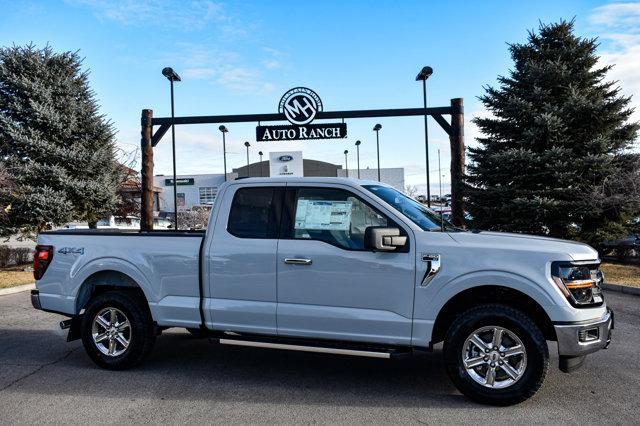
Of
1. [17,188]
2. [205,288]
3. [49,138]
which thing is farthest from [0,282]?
[205,288]

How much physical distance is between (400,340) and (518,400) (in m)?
1.08

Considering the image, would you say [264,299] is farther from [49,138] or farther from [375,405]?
[49,138]

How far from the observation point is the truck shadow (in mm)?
4762

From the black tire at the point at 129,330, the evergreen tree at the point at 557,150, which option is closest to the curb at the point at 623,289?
the evergreen tree at the point at 557,150

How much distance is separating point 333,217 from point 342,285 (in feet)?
2.15

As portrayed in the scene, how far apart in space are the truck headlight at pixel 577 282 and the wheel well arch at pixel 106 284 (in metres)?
4.09

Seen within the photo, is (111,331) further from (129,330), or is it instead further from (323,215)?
(323,215)

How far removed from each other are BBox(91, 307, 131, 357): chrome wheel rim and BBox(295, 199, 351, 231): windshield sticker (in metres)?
2.21

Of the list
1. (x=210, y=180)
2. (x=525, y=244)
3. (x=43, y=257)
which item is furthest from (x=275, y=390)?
(x=210, y=180)

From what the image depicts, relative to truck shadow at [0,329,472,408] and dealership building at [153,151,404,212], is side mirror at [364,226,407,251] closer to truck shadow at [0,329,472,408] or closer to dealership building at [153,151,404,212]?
truck shadow at [0,329,472,408]

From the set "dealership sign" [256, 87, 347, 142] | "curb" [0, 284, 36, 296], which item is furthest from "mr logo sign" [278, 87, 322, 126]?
"curb" [0, 284, 36, 296]

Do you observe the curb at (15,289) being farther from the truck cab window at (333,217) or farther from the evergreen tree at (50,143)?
the truck cab window at (333,217)

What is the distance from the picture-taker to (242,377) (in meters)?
5.35

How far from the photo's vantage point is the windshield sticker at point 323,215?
4.99m
